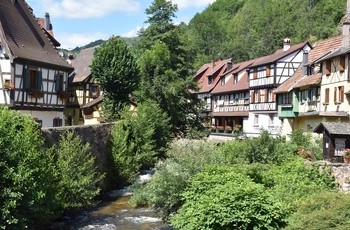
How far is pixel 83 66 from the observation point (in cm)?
4534

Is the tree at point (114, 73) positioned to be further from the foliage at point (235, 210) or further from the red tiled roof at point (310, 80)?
the foliage at point (235, 210)

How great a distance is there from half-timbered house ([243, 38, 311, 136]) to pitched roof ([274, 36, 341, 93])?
4.03 feet

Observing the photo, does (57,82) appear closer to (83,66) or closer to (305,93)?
(83,66)

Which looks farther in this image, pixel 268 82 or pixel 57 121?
pixel 268 82

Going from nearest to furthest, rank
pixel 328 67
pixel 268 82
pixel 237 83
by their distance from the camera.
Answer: pixel 328 67 < pixel 268 82 < pixel 237 83

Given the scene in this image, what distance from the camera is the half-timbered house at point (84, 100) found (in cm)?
4119

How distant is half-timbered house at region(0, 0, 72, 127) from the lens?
28.2 m

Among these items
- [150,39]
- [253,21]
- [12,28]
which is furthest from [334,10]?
[12,28]

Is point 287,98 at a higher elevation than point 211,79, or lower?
lower

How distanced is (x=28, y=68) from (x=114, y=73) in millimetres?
9052

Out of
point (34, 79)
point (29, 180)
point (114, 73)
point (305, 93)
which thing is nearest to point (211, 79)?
point (114, 73)

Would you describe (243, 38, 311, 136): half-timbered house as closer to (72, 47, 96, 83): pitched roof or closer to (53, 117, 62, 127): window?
(53, 117, 62, 127): window

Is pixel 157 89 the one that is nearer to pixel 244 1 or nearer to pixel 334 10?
pixel 334 10

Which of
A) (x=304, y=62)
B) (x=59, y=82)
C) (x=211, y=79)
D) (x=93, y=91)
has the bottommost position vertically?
(x=59, y=82)
